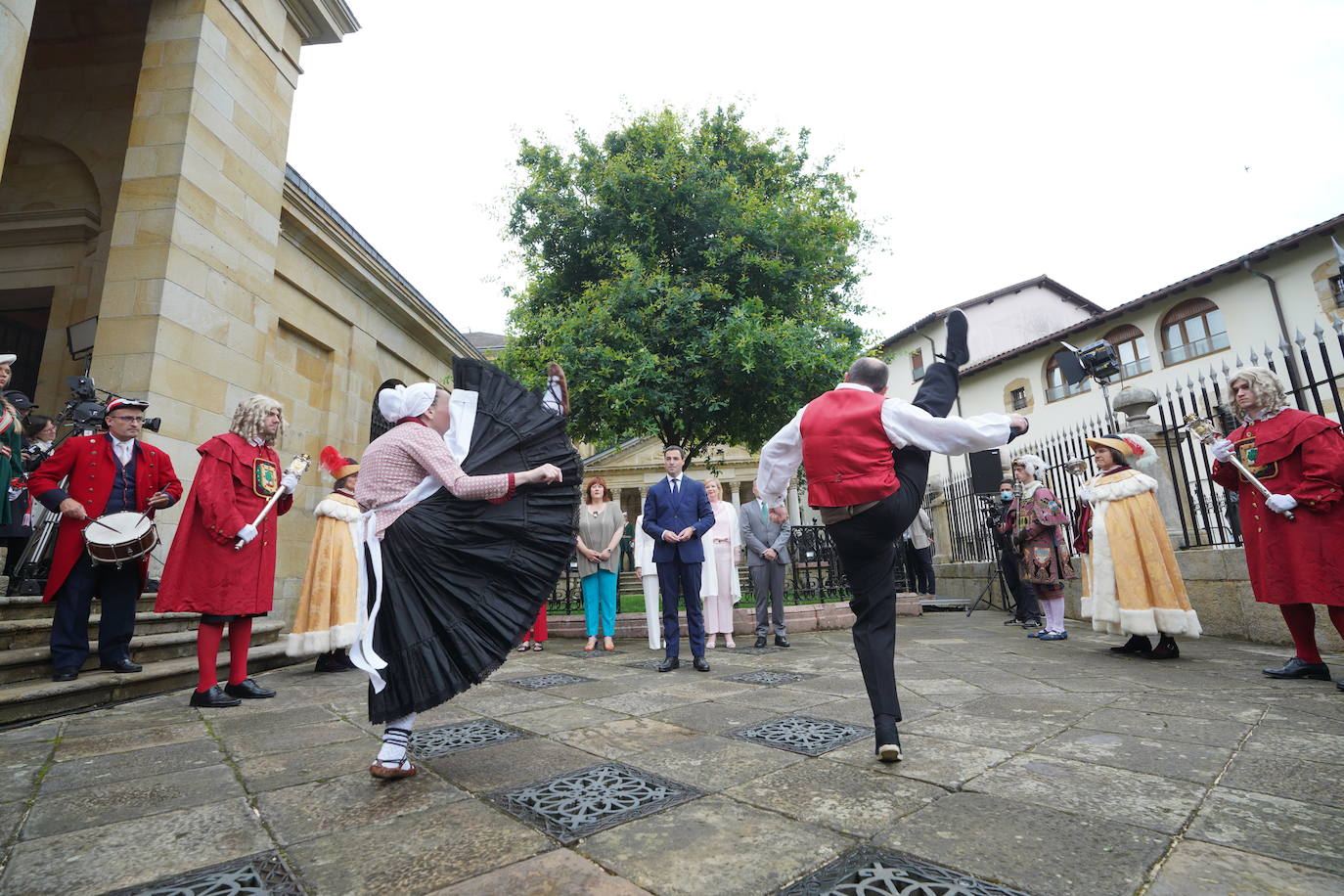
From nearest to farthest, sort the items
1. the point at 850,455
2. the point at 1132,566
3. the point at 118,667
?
the point at 850,455, the point at 118,667, the point at 1132,566

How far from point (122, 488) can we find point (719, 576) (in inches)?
226

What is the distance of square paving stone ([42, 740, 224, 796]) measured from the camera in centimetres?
278

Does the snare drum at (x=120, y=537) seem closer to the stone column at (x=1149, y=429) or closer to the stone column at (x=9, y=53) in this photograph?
the stone column at (x=9, y=53)

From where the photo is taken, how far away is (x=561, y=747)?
3.15 m

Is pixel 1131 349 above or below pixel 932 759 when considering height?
above

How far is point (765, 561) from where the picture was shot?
7.54 m

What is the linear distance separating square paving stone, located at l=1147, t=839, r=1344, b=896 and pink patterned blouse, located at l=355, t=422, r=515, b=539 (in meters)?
2.60

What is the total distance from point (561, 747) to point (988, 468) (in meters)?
11.4

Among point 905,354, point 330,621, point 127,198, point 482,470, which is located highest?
point 905,354

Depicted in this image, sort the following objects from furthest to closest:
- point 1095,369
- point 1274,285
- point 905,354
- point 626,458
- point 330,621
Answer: point 626,458 < point 905,354 < point 1274,285 < point 1095,369 < point 330,621

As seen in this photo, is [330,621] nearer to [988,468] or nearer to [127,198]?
[127,198]

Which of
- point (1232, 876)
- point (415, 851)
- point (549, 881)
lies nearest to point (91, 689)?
point (415, 851)

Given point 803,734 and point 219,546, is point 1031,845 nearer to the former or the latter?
point 803,734

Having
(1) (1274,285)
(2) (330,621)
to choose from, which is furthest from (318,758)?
(1) (1274,285)
